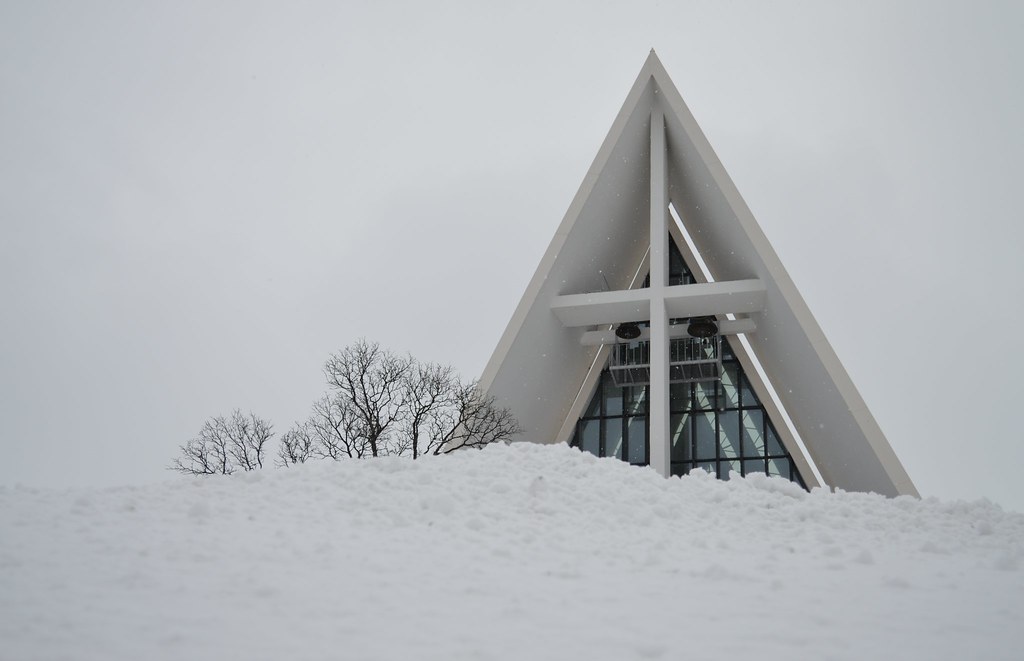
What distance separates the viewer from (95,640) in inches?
177

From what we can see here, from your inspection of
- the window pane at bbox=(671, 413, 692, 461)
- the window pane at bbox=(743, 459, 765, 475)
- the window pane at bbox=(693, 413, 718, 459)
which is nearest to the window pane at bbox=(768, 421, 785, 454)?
the window pane at bbox=(743, 459, 765, 475)

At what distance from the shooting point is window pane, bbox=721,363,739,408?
898 inches

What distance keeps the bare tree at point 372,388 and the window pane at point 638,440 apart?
7.53 m

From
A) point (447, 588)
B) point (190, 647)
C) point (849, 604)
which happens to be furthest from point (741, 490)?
point (190, 647)

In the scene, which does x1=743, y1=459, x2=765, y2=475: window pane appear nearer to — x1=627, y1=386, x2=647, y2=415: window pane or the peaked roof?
the peaked roof

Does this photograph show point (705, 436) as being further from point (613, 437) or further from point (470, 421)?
point (470, 421)

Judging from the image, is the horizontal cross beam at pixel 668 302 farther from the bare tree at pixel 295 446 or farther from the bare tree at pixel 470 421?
the bare tree at pixel 295 446

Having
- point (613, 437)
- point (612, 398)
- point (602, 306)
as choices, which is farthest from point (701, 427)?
point (602, 306)

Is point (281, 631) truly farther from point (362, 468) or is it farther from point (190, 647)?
point (362, 468)

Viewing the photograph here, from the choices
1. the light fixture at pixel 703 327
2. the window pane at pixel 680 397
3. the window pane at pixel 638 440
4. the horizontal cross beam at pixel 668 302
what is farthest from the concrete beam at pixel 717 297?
the window pane at pixel 638 440

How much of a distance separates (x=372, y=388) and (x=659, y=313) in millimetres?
5889

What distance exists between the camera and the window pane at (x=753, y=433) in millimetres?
22234

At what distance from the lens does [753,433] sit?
22.4 metres

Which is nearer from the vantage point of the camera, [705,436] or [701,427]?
[705,436]
